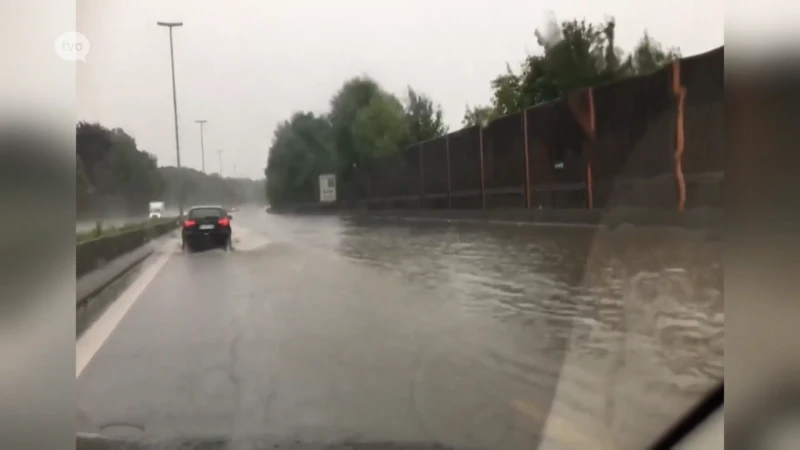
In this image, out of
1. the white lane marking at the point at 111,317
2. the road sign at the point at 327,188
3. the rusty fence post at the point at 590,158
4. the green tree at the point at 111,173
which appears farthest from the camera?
the rusty fence post at the point at 590,158

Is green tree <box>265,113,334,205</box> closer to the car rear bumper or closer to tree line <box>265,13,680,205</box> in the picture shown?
tree line <box>265,13,680,205</box>

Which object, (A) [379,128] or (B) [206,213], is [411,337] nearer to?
(A) [379,128]

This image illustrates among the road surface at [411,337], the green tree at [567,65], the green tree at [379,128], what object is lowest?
the road surface at [411,337]

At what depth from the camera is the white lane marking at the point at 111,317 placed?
4.48m

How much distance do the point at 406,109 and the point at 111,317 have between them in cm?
290

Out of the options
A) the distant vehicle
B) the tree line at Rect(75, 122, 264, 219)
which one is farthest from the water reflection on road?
the distant vehicle

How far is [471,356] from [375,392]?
909 millimetres

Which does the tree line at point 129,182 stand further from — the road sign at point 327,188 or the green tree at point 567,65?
the green tree at point 567,65

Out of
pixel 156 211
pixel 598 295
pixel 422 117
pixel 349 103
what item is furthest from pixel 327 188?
pixel 598 295

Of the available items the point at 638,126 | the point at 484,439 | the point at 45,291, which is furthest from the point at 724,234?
the point at 45,291

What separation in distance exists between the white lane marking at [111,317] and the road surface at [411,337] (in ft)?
0.06

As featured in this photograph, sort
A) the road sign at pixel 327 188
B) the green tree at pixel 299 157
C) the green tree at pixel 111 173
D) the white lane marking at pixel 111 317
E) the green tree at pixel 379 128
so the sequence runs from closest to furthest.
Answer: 1. the white lane marking at pixel 111 317
2. the green tree at pixel 111 173
3. the green tree at pixel 299 157
4. the green tree at pixel 379 128
5. the road sign at pixel 327 188

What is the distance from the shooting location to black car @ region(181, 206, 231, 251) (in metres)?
5.98

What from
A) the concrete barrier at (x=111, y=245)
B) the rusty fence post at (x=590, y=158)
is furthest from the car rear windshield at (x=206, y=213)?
the rusty fence post at (x=590, y=158)
